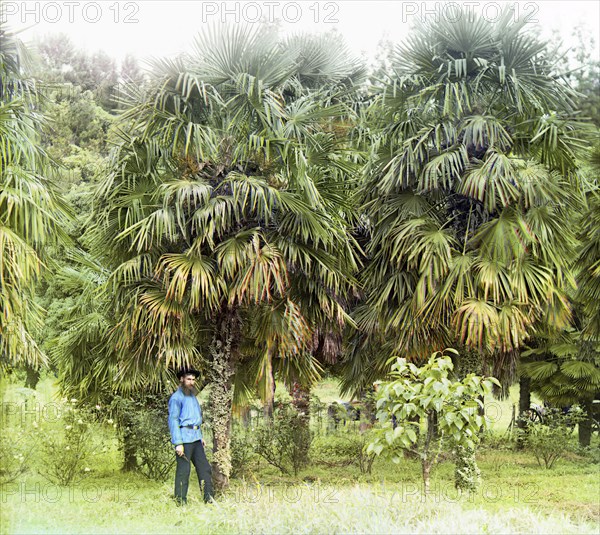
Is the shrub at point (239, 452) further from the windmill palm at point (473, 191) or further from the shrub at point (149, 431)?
the windmill palm at point (473, 191)

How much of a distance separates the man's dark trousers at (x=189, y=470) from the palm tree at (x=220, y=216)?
0.93 meters

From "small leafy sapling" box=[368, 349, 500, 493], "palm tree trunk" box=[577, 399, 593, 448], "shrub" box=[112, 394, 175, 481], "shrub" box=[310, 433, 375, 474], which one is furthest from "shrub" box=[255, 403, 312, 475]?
"palm tree trunk" box=[577, 399, 593, 448]

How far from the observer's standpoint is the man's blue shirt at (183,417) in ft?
31.0

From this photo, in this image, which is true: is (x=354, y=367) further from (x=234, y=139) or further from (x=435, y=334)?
(x=234, y=139)

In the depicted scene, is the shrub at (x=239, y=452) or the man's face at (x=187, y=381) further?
the shrub at (x=239, y=452)

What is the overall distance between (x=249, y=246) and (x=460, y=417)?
334 centimetres

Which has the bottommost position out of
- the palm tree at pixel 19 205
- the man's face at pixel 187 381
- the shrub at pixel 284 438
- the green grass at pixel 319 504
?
the green grass at pixel 319 504

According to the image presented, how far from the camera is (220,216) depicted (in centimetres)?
994

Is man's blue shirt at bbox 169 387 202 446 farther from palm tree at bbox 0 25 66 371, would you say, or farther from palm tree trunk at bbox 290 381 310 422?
palm tree trunk at bbox 290 381 310 422

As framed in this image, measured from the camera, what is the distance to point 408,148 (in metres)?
11.0

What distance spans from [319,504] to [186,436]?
7.91 feet

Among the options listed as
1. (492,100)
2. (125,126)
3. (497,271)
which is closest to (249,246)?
(125,126)

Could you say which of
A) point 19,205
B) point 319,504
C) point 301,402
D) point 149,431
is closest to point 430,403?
point 319,504

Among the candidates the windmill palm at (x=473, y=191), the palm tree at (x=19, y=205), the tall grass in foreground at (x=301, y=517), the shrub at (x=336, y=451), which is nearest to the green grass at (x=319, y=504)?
the tall grass in foreground at (x=301, y=517)
